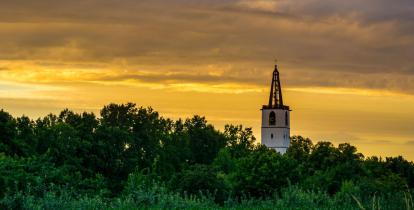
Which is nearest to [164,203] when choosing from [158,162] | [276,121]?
[158,162]

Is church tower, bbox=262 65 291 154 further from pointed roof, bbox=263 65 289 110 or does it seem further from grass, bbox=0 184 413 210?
grass, bbox=0 184 413 210

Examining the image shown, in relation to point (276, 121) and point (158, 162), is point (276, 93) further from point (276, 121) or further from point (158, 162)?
point (158, 162)

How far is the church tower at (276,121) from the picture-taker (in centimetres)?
15050

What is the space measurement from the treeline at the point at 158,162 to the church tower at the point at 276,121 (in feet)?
156

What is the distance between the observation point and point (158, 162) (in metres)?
76.1

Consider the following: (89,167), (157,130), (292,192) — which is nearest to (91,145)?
(89,167)

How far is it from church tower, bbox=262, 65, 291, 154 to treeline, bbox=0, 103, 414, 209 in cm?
4743

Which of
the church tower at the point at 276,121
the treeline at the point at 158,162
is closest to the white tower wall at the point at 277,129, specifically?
the church tower at the point at 276,121

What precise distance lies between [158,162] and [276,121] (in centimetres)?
7627

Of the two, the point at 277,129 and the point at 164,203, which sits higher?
the point at 277,129

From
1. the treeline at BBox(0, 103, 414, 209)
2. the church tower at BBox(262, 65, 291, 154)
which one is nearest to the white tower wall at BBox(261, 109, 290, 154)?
the church tower at BBox(262, 65, 291, 154)

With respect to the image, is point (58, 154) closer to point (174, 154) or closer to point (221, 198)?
point (174, 154)

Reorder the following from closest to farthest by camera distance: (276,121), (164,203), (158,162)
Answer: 1. (164,203)
2. (158,162)
3. (276,121)

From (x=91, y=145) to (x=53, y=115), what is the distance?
21807mm
